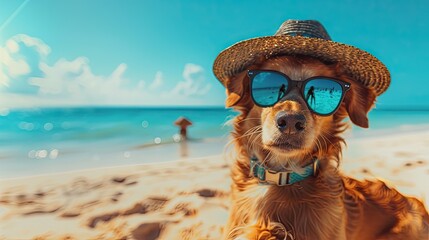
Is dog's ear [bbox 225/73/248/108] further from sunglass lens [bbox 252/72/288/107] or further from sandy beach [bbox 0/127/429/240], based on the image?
sandy beach [bbox 0/127/429/240]

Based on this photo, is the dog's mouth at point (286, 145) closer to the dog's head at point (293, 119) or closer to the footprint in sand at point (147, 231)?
the dog's head at point (293, 119)

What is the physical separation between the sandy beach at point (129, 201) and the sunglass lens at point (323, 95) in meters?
1.04

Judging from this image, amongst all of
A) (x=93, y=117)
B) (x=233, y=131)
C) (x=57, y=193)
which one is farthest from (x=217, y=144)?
(x=93, y=117)

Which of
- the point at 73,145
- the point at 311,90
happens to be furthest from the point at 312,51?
the point at 73,145

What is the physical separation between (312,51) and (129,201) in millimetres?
2545

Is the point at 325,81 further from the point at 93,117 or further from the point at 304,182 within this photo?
the point at 93,117

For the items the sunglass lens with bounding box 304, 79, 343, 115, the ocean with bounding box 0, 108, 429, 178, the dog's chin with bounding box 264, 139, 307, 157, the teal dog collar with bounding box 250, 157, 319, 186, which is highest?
the sunglass lens with bounding box 304, 79, 343, 115

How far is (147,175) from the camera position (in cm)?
490

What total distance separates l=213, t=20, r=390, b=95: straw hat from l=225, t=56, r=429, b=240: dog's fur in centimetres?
5

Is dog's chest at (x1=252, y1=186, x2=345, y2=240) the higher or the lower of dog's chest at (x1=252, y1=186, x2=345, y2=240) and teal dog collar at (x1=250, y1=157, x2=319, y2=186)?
the lower

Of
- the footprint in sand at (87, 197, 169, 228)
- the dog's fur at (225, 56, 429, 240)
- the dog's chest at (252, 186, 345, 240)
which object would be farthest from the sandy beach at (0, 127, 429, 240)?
the dog's chest at (252, 186, 345, 240)

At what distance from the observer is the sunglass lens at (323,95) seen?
1.79m

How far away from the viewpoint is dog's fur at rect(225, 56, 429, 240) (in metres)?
1.75

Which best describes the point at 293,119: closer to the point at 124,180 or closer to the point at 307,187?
the point at 307,187
